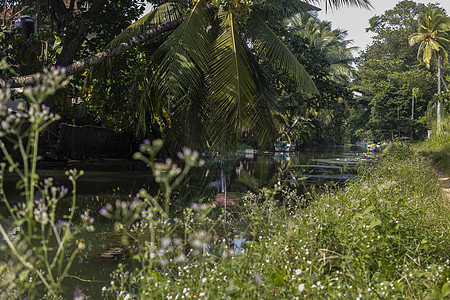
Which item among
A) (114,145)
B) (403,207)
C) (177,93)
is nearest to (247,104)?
(177,93)

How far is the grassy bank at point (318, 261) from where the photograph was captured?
2.52 meters

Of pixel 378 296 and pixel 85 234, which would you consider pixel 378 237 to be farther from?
pixel 85 234

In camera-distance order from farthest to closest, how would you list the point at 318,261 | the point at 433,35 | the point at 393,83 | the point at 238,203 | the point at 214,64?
the point at 393,83
the point at 433,35
the point at 214,64
the point at 238,203
the point at 318,261

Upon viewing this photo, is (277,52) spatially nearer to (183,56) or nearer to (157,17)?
(183,56)

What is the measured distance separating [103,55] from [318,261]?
24.5 ft

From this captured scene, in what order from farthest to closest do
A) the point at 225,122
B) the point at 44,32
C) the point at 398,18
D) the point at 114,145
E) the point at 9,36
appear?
the point at 398,18, the point at 114,145, the point at 44,32, the point at 9,36, the point at 225,122

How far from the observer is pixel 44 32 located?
1200 centimetres

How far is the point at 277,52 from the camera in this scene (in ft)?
32.3

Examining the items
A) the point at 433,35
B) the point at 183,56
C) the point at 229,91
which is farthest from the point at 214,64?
the point at 433,35

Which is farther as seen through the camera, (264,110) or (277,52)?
(277,52)

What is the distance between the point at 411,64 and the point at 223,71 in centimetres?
3431

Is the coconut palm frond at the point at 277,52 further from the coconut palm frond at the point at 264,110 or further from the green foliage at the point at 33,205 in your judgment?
the green foliage at the point at 33,205

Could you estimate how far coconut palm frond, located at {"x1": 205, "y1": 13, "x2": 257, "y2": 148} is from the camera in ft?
28.2

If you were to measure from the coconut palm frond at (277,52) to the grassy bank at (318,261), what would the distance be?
200 inches
